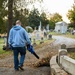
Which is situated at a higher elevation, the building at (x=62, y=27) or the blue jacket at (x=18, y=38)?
the blue jacket at (x=18, y=38)

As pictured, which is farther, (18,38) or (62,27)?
(62,27)

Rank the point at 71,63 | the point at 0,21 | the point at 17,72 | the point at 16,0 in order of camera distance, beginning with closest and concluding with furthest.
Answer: the point at 71,63 < the point at 17,72 < the point at 16,0 < the point at 0,21

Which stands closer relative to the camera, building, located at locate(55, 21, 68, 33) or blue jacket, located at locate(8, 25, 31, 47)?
blue jacket, located at locate(8, 25, 31, 47)

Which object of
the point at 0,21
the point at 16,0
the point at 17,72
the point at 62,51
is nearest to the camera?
the point at 62,51

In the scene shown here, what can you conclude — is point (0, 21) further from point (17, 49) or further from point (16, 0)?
point (17, 49)

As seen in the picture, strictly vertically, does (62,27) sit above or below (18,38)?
below

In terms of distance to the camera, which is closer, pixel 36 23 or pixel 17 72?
pixel 17 72

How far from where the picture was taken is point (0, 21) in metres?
27.0

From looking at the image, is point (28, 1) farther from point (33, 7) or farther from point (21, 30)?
point (21, 30)

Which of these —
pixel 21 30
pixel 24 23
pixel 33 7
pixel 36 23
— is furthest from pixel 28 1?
pixel 36 23

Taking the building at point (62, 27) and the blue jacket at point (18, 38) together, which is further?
the building at point (62, 27)

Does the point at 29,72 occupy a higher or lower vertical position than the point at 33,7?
lower

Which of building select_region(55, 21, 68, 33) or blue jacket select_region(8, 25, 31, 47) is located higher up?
blue jacket select_region(8, 25, 31, 47)

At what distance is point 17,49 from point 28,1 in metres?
16.8
